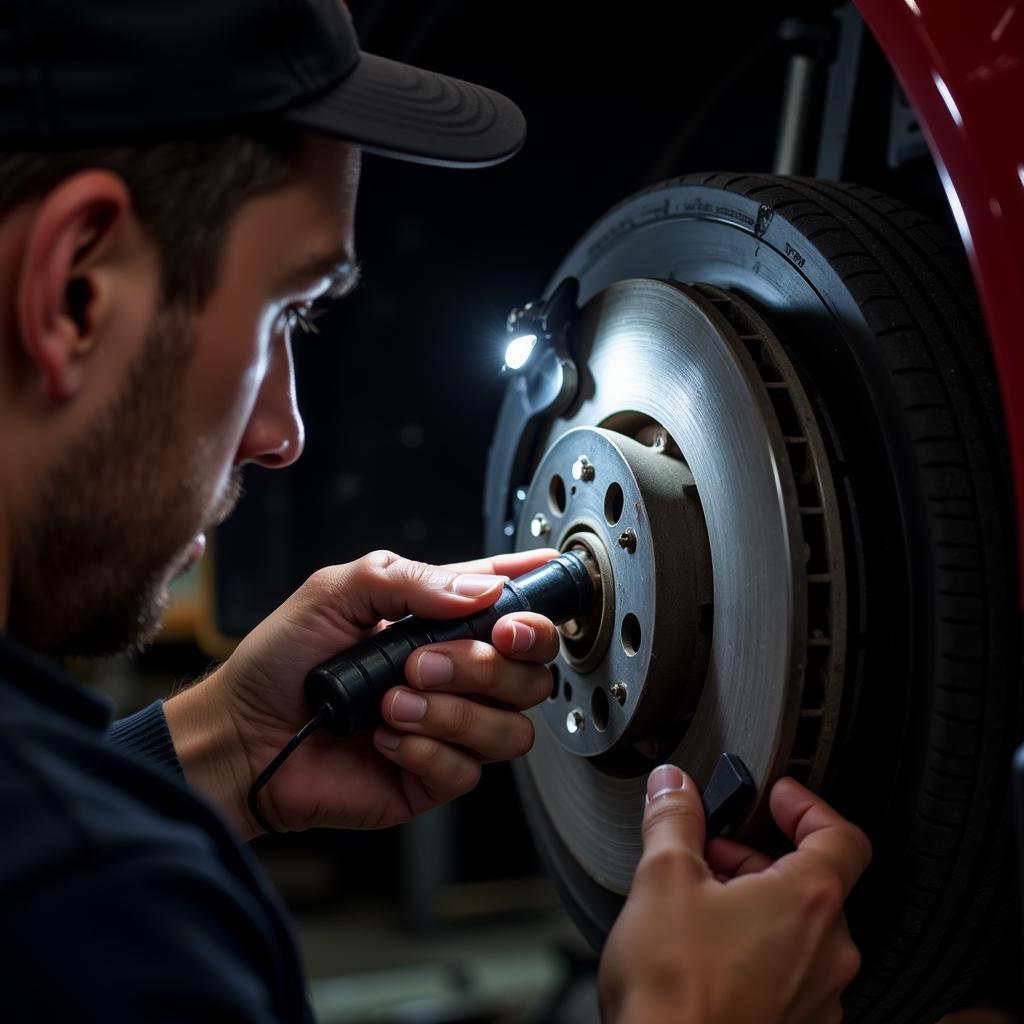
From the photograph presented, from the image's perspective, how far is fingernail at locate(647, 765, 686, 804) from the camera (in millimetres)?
661

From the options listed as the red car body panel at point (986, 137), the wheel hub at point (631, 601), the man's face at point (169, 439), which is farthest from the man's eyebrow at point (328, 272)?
the red car body panel at point (986, 137)

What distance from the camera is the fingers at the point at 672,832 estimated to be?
1.95 feet

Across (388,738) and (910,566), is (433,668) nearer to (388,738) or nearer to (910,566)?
(388,738)

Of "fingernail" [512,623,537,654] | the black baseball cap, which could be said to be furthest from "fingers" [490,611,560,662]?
the black baseball cap

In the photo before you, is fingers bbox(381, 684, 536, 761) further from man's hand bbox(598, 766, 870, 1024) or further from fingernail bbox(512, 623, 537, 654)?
man's hand bbox(598, 766, 870, 1024)

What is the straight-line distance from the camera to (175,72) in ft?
1.72

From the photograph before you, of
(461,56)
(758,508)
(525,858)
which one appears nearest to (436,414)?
(461,56)

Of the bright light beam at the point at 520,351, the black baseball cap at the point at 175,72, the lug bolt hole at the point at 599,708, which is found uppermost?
the black baseball cap at the point at 175,72

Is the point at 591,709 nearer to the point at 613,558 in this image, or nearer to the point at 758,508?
the point at 613,558

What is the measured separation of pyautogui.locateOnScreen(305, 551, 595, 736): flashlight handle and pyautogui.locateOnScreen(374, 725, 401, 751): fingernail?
0.03 m

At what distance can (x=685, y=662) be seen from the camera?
2.32ft

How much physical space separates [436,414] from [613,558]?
0.55 m

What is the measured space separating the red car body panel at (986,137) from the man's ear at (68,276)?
38 centimetres

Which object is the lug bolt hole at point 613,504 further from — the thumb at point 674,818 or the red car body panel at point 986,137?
the red car body panel at point 986,137
